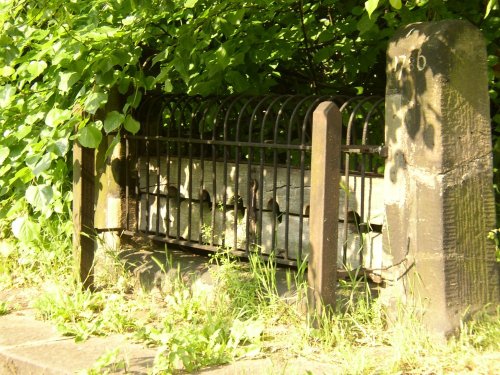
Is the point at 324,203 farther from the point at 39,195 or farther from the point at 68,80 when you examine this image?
the point at 39,195

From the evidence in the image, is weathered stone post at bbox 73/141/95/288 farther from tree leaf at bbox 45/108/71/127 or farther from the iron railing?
the iron railing

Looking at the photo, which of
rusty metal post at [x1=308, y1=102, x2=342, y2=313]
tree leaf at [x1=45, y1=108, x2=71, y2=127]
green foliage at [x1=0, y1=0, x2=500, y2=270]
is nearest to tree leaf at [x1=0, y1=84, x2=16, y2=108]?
green foliage at [x1=0, y1=0, x2=500, y2=270]

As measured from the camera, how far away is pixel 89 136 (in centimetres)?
512

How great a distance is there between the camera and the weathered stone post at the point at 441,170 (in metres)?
4.25

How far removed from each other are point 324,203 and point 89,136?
1.70 m

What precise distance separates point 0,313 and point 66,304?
0.55 metres

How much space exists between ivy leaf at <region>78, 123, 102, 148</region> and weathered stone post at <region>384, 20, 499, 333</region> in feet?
6.15

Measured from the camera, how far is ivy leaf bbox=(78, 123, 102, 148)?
16.8 feet

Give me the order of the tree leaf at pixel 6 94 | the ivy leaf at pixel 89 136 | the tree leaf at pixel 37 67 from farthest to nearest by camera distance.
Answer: the tree leaf at pixel 6 94 → the tree leaf at pixel 37 67 → the ivy leaf at pixel 89 136

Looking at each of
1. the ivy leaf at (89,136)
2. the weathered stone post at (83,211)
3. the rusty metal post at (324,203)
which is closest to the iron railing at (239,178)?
the rusty metal post at (324,203)

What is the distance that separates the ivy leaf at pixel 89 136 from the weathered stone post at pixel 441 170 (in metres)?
1.87

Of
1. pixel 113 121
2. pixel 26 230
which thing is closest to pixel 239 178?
pixel 113 121

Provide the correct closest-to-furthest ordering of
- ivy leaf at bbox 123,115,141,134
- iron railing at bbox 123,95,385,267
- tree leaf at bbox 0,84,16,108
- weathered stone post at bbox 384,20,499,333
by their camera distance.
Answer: weathered stone post at bbox 384,20,499,333, iron railing at bbox 123,95,385,267, ivy leaf at bbox 123,115,141,134, tree leaf at bbox 0,84,16,108

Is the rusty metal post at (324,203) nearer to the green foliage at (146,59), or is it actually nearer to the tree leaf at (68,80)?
the green foliage at (146,59)
